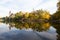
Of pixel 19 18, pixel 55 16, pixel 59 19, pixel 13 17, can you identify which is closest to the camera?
pixel 59 19

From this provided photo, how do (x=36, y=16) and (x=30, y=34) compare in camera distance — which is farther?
(x=36, y=16)

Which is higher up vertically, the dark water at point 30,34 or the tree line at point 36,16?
the tree line at point 36,16

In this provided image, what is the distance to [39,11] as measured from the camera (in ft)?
269

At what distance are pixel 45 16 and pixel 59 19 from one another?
49.6ft

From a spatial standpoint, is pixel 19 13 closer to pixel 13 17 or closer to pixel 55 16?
pixel 13 17

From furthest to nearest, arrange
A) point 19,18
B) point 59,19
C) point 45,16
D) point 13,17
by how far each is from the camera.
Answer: point 13,17 → point 19,18 → point 45,16 → point 59,19

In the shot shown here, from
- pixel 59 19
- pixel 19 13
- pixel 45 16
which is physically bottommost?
pixel 59 19

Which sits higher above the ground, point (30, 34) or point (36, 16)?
point (36, 16)

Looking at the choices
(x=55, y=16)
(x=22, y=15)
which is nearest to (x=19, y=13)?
(x=22, y=15)

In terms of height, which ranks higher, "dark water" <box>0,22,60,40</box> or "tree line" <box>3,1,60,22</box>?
"tree line" <box>3,1,60,22</box>

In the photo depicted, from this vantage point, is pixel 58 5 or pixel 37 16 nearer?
pixel 58 5

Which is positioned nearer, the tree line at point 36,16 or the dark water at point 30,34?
the dark water at point 30,34

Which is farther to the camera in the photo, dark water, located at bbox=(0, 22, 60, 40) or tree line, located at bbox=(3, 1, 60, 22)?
tree line, located at bbox=(3, 1, 60, 22)

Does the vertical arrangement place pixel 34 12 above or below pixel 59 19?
above
